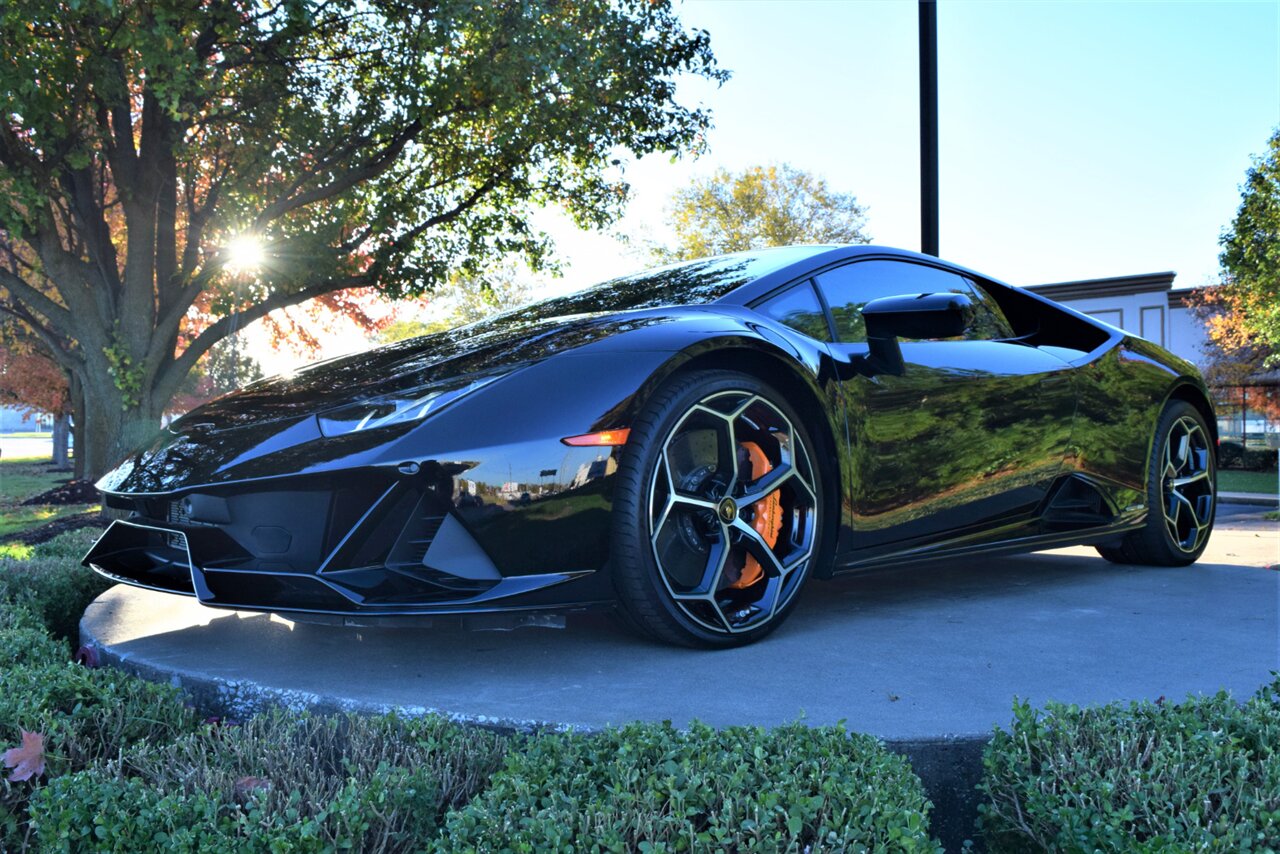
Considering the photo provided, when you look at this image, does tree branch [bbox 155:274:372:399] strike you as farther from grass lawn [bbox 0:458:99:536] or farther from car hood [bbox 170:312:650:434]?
car hood [bbox 170:312:650:434]

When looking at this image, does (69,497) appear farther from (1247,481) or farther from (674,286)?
(1247,481)

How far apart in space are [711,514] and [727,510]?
5 cm

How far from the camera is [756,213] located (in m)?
30.2

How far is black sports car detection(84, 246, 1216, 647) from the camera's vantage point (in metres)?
2.36

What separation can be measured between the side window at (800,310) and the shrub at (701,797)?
155cm

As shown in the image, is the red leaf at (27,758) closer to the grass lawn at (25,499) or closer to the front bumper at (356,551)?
the front bumper at (356,551)

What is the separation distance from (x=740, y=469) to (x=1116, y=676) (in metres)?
1.07

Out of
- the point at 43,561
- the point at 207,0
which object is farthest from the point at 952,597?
the point at 207,0

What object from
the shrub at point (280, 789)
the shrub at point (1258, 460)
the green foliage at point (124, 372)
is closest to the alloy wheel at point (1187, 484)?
the shrub at point (280, 789)

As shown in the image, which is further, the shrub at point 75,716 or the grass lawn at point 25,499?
the grass lawn at point 25,499

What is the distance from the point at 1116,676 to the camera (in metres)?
2.56

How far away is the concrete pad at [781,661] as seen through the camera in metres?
2.26

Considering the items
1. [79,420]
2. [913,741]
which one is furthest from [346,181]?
[79,420]

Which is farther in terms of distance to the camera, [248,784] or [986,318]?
[986,318]
